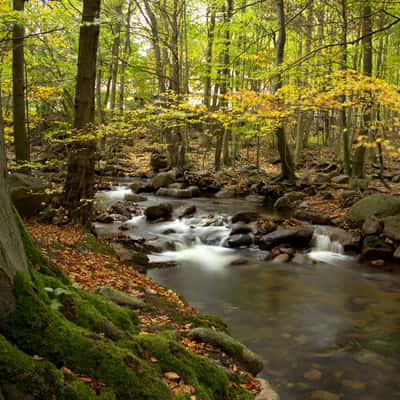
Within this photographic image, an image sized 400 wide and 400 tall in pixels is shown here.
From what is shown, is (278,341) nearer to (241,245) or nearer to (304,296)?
(304,296)

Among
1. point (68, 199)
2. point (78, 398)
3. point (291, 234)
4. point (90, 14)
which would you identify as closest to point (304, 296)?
point (291, 234)

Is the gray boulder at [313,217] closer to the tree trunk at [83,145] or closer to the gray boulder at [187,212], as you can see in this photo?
the gray boulder at [187,212]

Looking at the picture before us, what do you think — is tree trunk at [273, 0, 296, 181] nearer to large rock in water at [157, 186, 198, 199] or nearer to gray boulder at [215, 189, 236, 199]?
gray boulder at [215, 189, 236, 199]

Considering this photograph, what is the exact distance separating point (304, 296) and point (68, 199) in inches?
236

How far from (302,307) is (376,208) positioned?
577 cm

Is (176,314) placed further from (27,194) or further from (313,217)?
(313,217)

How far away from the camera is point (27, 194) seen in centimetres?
931

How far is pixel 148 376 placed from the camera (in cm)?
244

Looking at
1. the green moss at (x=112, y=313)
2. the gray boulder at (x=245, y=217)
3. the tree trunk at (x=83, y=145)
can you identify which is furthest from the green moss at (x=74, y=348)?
the gray boulder at (x=245, y=217)

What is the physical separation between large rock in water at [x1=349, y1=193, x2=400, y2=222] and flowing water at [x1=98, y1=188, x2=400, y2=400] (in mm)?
1338

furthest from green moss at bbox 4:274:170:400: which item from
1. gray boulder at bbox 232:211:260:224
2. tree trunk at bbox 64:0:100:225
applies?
gray boulder at bbox 232:211:260:224

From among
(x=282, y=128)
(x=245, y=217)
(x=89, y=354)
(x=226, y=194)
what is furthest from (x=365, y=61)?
(x=89, y=354)

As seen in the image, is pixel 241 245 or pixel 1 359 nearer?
pixel 1 359

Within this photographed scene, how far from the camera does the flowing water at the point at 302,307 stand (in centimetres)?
498
